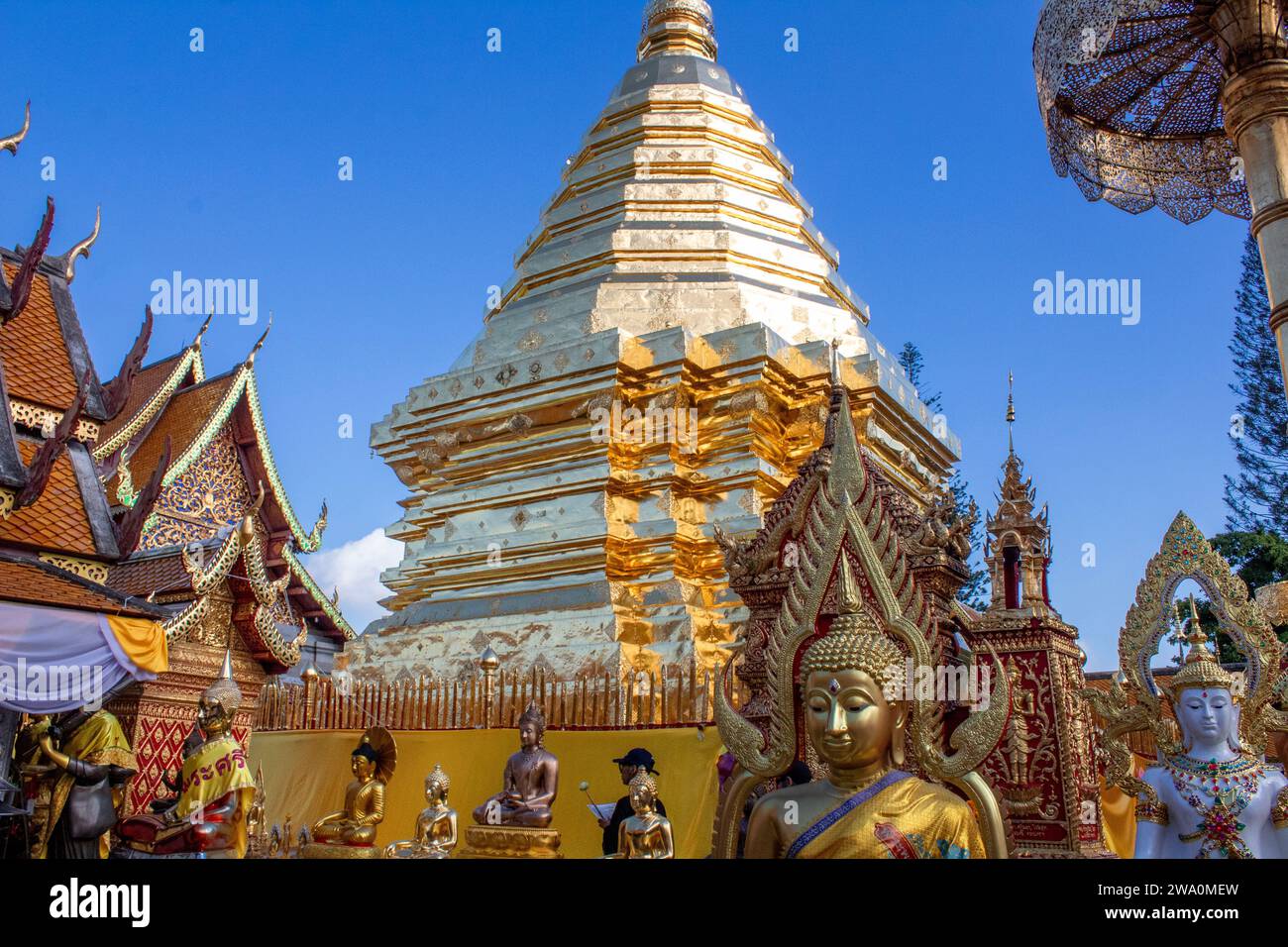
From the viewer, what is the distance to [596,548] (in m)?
8.70

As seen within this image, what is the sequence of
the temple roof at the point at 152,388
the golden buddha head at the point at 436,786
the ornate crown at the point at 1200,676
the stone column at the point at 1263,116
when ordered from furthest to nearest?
1. the temple roof at the point at 152,388
2. the golden buddha head at the point at 436,786
3. the stone column at the point at 1263,116
4. the ornate crown at the point at 1200,676

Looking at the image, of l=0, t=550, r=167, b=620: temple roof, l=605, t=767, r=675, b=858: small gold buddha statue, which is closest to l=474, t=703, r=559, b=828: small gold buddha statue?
l=605, t=767, r=675, b=858: small gold buddha statue

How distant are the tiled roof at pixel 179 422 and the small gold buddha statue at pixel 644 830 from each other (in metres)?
10.9

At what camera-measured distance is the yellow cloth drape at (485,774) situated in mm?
6137

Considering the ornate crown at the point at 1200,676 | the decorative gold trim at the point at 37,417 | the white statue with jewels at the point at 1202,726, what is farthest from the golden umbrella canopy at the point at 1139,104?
the decorative gold trim at the point at 37,417

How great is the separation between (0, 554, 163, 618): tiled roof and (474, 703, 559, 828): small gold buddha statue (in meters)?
2.56

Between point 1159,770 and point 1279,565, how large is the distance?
Result: 40.2 ft

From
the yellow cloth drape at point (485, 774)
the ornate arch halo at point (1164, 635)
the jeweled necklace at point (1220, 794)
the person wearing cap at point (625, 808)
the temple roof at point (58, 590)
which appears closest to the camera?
the jeweled necklace at point (1220, 794)

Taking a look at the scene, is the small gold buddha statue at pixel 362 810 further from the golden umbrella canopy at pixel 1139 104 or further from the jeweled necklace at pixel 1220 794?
the golden umbrella canopy at pixel 1139 104

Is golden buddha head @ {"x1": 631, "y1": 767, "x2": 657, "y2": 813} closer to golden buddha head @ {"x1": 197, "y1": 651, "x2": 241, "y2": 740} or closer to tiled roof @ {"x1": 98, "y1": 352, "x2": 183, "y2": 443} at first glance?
golden buddha head @ {"x1": 197, "y1": 651, "x2": 241, "y2": 740}

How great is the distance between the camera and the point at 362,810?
644cm

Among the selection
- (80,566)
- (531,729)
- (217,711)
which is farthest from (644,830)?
(80,566)
